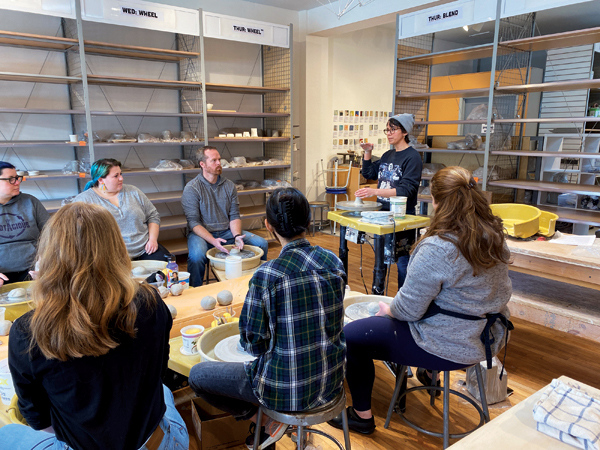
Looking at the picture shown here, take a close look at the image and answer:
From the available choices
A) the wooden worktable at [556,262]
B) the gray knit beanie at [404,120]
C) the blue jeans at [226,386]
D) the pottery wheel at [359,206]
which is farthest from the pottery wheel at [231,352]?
the gray knit beanie at [404,120]

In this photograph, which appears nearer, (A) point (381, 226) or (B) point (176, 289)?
(B) point (176, 289)

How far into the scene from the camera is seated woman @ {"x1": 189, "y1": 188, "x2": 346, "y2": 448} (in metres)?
1.35

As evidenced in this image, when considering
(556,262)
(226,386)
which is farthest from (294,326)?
(556,262)

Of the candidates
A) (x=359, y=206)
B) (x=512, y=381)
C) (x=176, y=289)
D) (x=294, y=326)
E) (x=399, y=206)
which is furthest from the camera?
(x=359, y=206)

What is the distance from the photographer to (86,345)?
109cm

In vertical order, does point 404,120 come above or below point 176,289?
above

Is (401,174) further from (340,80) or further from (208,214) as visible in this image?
(340,80)

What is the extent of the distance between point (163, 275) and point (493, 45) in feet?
12.1

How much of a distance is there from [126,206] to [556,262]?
2915mm

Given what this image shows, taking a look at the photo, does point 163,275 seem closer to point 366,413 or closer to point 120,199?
point 120,199

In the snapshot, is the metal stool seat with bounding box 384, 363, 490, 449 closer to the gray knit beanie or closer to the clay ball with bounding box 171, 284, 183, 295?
the clay ball with bounding box 171, 284, 183, 295

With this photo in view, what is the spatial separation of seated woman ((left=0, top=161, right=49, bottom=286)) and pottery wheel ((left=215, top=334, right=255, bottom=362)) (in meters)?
1.77

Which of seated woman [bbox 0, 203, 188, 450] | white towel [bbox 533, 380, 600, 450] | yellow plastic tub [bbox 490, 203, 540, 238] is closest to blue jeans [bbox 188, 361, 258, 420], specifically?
seated woman [bbox 0, 203, 188, 450]

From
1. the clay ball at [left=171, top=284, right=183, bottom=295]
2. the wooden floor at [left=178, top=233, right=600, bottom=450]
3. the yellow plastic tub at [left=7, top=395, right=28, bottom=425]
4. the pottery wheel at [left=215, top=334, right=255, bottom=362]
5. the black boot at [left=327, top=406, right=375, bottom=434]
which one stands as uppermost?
the clay ball at [left=171, top=284, right=183, bottom=295]
